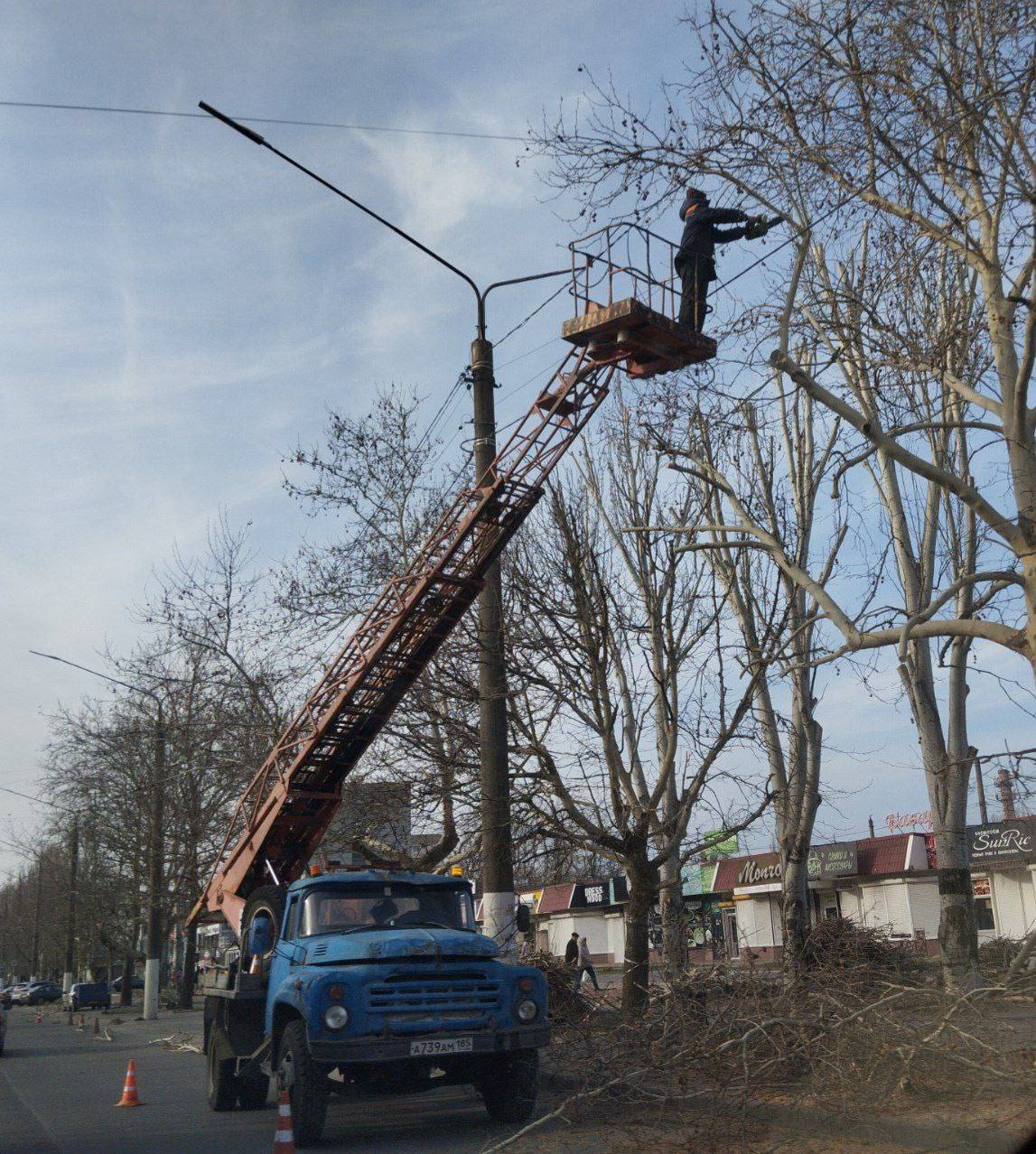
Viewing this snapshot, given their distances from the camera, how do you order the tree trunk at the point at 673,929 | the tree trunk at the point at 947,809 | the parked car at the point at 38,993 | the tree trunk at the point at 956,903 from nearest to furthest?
1. the tree trunk at the point at 673,929
2. the tree trunk at the point at 956,903
3. the tree trunk at the point at 947,809
4. the parked car at the point at 38,993

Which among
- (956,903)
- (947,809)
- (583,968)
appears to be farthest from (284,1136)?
(947,809)

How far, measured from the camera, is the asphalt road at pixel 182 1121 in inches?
361

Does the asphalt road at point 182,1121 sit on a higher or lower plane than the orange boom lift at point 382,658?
lower

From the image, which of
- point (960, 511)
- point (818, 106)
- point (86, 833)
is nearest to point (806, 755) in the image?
point (960, 511)

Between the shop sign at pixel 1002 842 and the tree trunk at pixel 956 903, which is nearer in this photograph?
the tree trunk at pixel 956 903

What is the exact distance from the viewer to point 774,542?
10.5 metres

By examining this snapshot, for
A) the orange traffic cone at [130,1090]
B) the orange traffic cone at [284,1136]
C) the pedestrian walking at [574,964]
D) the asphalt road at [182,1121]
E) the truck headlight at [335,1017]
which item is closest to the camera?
the orange traffic cone at [284,1136]

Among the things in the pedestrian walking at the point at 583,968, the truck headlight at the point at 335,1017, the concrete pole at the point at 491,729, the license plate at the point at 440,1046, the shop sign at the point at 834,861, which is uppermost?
the concrete pole at the point at 491,729

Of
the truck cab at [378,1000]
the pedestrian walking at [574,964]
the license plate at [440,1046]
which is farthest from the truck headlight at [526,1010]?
the pedestrian walking at [574,964]

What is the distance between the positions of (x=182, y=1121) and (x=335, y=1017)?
11.3ft

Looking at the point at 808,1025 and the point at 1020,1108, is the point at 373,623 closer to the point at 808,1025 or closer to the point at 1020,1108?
the point at 808,1025

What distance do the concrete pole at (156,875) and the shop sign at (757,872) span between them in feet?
70.2

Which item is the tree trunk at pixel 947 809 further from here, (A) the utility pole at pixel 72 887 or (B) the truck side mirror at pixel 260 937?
(A) the utility pole at pixel 72 887

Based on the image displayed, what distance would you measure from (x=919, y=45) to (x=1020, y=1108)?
7.61 m
